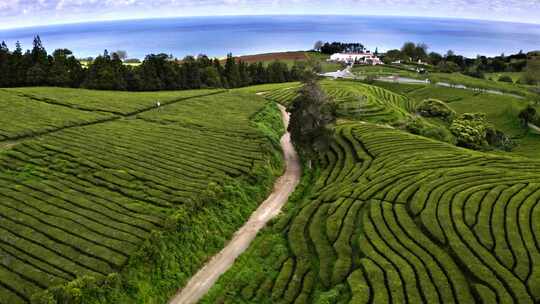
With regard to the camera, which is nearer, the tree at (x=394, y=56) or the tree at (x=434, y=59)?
the tree at (x=394, y=56)

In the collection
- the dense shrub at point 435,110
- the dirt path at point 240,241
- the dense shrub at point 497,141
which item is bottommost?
the dirt path at point 240,241

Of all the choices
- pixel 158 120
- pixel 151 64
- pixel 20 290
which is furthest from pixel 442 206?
pixel 151 64

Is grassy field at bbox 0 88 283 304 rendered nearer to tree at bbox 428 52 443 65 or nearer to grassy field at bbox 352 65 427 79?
grassy field at bbox 352 65 427 79

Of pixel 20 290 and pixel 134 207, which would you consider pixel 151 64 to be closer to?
pixel 134 207

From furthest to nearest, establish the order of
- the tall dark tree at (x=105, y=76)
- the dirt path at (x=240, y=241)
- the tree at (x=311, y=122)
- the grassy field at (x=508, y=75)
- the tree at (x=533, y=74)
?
the grassy field at (x=508, y=75)
the tree at (x=533, y=74)
the tall dark tree at (x=105, y=76)
the tree at (x=311, y=122)
the dirt path at (x=240, y=241)

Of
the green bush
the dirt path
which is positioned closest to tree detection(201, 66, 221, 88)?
the dirt path

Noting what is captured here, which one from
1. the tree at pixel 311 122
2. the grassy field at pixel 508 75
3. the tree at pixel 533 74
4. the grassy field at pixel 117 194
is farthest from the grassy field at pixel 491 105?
the grassy field at pixel 117 194

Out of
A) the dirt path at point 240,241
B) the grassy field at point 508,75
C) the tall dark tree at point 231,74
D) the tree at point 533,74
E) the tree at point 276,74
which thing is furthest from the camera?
the grassy field at point 508,75

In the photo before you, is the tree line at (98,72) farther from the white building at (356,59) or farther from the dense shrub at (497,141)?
the white building at (356,59)
